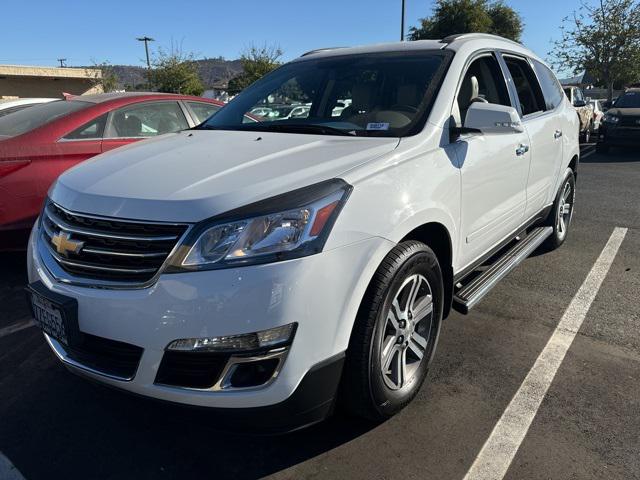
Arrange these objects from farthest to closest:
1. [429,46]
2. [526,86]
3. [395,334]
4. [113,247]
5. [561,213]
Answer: [561,213]
[526,86]
[429,46]
[395,334]
[113,247]

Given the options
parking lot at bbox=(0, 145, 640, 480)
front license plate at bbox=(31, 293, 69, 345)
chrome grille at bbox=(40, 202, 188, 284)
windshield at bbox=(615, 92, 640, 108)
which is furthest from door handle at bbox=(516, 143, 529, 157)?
windshield at bbox=(615, 92, 640, 108)

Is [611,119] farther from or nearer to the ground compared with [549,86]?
nearer to the ground

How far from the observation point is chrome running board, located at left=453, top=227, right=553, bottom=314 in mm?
3062

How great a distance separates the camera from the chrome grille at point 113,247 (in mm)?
1979

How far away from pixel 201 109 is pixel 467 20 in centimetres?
2902

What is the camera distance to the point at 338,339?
6.76ft

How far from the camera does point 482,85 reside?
3.62 m

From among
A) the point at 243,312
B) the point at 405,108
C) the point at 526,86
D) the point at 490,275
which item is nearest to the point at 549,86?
the point at 526,86

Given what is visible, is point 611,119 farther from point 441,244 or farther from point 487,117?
point 441,244

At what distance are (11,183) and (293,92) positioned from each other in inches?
94.2

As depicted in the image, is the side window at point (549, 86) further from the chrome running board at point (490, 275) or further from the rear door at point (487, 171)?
the chrome running board at point (490, 275)

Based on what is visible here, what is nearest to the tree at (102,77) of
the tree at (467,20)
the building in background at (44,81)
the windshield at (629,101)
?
the building in background at (44,81)

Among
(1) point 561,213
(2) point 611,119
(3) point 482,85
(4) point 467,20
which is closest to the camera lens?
(3) point 482,85

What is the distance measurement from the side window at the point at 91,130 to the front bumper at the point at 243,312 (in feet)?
9.90
